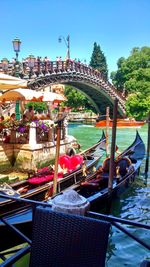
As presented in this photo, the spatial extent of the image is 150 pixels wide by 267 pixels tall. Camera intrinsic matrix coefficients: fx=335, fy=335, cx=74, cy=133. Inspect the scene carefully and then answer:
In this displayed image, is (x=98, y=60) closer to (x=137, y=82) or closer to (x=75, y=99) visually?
(x=75, y=99)

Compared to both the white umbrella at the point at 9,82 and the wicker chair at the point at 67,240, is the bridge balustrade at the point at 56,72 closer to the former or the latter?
the white umbrella at the point at 9,82

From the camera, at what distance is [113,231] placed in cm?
503

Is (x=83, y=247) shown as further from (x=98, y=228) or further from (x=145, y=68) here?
(x=145, y=68)

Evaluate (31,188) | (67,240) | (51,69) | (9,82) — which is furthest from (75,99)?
(67,240)

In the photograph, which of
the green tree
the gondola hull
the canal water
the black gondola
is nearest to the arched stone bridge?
the green tree

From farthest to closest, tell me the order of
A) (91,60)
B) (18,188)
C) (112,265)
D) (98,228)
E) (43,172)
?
(91,60) → (43,172) → (18,188) → (112,265) → (98,228)

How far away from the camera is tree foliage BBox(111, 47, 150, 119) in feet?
89.2

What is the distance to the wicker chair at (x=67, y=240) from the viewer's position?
1.51 meters

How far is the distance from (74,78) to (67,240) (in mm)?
18792

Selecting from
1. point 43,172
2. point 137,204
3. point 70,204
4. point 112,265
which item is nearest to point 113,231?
point 112,265

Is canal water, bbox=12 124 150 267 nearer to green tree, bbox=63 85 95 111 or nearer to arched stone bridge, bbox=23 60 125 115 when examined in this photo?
arched stone bridge, bbox=23 60 125 115

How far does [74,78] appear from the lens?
20.0 m

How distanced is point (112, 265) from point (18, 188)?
2.22 m

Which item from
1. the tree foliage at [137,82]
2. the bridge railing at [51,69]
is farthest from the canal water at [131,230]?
the tree foliage at [137,82]
